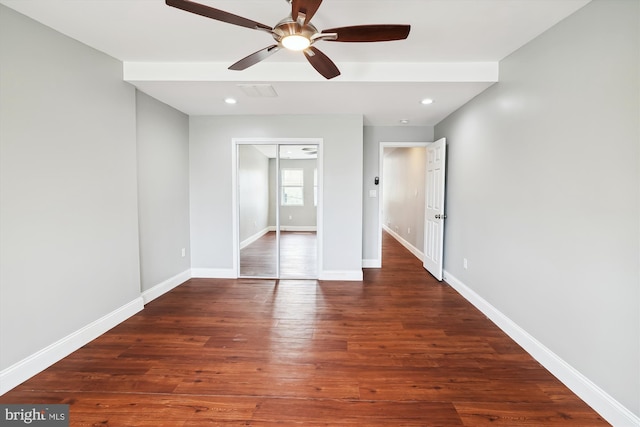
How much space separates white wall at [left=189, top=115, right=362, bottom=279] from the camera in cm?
407

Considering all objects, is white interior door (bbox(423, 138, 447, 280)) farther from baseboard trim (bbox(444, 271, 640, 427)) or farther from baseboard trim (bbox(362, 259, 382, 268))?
baseboard trim (bbox(444, 271, 640, 427))

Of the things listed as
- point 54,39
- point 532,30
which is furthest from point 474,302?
point 54,39

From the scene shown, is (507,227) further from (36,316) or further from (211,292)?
(36,316)

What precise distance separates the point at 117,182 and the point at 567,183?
3780 mm

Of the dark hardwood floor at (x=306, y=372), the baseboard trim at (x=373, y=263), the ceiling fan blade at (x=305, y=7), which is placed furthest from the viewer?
the baseboard trim at (x=373, y=263)

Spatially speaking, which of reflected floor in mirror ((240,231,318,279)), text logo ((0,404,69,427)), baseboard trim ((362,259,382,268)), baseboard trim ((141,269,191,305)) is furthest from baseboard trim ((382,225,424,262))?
text logo ((0,404,69,427))

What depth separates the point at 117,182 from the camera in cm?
278

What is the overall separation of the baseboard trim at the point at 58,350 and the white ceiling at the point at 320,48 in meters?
2.35

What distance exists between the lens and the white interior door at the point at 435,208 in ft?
13.4

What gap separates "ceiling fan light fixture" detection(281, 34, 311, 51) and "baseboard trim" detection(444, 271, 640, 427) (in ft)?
9.09

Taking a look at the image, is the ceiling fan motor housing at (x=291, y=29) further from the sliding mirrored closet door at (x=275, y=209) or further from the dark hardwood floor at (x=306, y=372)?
the sliding mirrored closet door at (x=275, y=209)

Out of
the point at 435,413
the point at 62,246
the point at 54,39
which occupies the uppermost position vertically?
the point at 54,39

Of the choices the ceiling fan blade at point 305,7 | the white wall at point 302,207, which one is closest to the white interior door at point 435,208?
the white wall at point 302,207

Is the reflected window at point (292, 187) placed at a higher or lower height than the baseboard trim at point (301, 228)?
higher
